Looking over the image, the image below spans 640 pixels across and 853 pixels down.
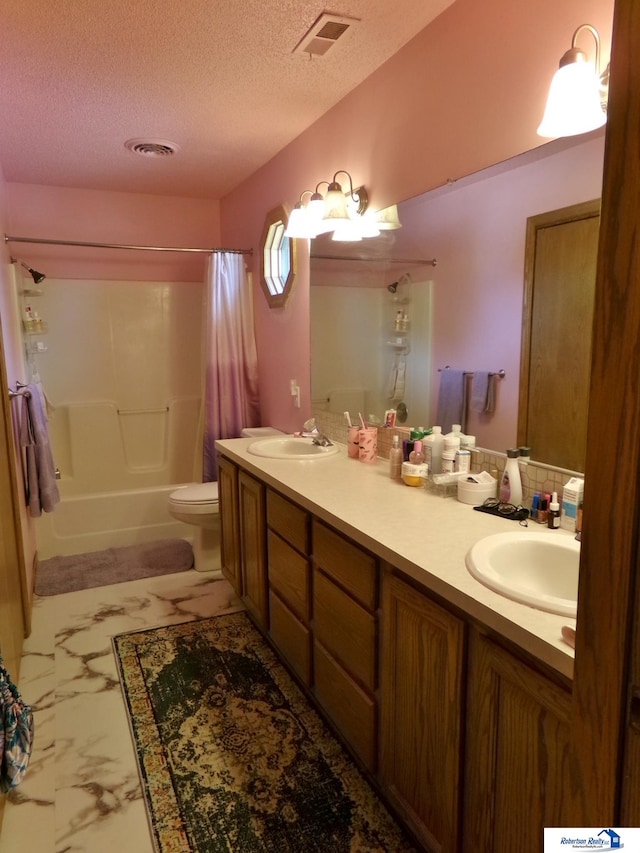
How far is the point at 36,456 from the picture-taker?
9.65 ft

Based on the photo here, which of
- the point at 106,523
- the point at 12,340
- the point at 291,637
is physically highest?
the point at 12,340

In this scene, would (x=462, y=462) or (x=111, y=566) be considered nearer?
(x=462, y=462)

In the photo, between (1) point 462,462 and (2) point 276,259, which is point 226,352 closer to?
(2) point 276,259

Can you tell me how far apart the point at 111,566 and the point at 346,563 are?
7.63ft

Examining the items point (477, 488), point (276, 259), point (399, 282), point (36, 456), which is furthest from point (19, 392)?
point (477, 488)

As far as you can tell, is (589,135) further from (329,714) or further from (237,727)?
(237,727)

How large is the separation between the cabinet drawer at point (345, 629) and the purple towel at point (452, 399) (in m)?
0.70

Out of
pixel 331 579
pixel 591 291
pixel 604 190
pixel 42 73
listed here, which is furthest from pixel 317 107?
pixel 604 190

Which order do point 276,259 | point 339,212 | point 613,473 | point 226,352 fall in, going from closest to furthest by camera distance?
point 613,473 → point 339,212 → point 276,259 → point 226,352

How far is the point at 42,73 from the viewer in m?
2.18

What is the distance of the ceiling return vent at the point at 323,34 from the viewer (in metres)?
1.85

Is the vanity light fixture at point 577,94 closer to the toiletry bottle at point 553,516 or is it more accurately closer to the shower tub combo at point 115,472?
the toiletry bottle at point 553,516

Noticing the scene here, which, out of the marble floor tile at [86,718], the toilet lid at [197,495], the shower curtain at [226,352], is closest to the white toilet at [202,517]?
the toilet lid at [197,495]

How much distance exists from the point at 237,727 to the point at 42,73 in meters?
2.52
